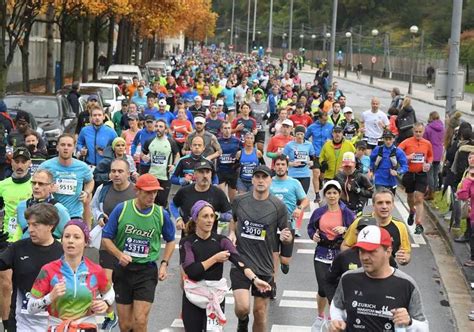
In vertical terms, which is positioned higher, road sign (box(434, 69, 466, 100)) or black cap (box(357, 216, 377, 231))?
road sign (box(434, 69, 466, 100))

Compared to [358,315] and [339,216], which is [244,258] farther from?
[358,315]

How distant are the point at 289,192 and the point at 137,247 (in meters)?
3.12

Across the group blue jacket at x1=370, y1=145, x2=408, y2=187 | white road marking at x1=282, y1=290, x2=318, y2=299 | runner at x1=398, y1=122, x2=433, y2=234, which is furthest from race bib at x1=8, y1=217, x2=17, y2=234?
runner at x1=398, y1=122, x2=433, y2=234

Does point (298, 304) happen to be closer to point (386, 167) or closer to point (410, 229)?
point (386, 167)

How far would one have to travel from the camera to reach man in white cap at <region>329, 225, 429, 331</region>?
636 centimetres

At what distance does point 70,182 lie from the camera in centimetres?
1154

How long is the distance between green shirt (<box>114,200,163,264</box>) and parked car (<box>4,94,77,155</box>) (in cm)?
1367

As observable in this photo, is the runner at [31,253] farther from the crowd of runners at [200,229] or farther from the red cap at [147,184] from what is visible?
the red cap at [147,184]

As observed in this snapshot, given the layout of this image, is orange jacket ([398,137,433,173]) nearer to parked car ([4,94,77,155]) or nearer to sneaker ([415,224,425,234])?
sneaker ([415,224,425,234])

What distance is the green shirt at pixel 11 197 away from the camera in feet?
33.6

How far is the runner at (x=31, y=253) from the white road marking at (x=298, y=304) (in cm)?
446

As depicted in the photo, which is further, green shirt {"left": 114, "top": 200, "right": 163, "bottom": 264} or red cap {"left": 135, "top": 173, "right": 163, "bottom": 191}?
green shirt {"left": 114, "top": 200, "right": 163, "bottom": 264}

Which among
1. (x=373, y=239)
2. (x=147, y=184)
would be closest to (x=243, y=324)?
(x=147, y=184)

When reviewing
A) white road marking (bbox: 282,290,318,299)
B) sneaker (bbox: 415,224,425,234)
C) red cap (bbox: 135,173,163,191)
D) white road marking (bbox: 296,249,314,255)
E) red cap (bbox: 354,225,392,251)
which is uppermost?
red cap (bbox: 354,225,392,251)
